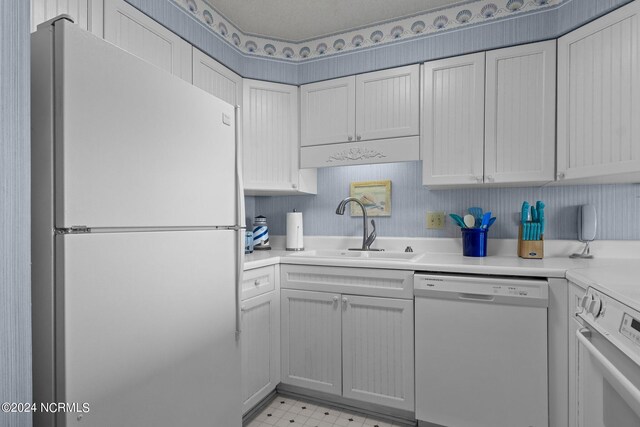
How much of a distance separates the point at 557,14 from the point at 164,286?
2311 millimetres

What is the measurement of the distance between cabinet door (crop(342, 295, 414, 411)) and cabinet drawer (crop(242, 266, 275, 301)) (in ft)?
1.46

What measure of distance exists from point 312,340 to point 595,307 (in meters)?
1.39

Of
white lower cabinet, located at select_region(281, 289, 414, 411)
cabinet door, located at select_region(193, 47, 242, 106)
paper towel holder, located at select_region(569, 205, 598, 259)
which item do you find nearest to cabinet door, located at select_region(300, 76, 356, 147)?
cabinet door, located at select_region(193, 47, 242, 106)

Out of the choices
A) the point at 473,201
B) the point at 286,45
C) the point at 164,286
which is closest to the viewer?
the point at 164,286

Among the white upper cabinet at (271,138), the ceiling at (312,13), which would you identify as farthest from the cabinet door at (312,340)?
the ceiling at (312,13)

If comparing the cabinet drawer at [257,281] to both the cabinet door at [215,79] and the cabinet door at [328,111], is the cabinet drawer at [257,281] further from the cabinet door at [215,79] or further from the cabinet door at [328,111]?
the cabinet door at [215,79]

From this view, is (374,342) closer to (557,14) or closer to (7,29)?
(7,29)

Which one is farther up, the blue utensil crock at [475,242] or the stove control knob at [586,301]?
the blue utensil crock at [475,242]

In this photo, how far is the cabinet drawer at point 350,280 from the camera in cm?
179

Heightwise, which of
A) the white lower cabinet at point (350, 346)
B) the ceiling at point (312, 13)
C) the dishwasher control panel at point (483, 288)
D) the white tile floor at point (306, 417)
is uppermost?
the ceiling at point (312, 13)

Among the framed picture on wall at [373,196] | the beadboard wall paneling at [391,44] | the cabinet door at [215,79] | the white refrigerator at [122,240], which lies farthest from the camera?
the framed picture on wall at [373,196]

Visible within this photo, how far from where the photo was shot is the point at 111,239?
915 millimetres

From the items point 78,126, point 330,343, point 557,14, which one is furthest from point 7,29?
point 557,14

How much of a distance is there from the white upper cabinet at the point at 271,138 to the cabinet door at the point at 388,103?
0.49m
